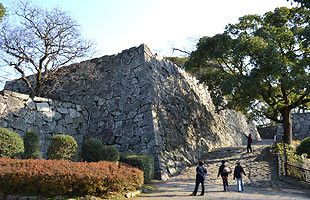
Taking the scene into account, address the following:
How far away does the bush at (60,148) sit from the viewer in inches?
465

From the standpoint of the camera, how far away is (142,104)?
51.5 feet

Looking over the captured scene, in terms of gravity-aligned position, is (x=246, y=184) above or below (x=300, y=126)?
below

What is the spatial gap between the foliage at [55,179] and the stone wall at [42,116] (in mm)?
4535

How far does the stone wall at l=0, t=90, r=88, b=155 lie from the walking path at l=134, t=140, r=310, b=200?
5.58m

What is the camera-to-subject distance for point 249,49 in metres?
15.9

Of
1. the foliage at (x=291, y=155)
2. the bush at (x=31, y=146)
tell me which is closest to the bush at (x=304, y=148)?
the foliage at (x=291, y=155)

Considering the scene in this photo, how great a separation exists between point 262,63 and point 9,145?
1166cm

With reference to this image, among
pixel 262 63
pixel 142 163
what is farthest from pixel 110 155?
pixel 262 63

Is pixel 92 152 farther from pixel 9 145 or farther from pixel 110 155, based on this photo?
pixel 9 145

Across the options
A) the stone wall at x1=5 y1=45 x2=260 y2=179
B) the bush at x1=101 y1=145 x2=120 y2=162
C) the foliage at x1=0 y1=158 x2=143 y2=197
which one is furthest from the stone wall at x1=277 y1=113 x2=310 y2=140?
the foliage at x1=0 y1=158 x2=143 y2=197

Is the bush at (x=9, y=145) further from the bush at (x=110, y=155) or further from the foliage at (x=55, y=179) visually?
the bush at (x=110, y=155)

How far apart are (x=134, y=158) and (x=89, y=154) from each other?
1820 mm

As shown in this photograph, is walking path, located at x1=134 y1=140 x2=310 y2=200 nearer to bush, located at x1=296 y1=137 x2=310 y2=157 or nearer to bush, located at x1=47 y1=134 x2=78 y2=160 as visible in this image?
bush, located at x1=296 y1=137 x2=310 y2=157

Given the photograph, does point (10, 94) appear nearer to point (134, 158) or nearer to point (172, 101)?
point (134, 158)
